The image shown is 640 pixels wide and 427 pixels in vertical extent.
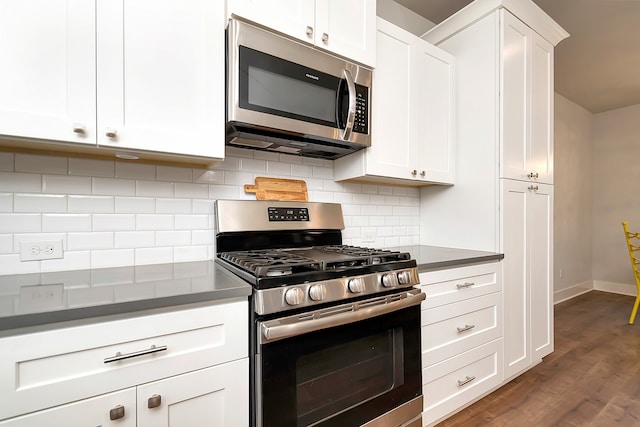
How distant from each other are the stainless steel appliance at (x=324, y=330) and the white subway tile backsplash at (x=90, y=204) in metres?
0.45

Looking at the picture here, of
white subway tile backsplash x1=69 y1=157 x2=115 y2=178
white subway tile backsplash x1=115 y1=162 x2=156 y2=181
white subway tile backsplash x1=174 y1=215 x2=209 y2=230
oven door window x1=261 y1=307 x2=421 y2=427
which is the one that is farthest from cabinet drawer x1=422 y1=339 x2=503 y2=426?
white subway tile backsplash x1=69 y1=157 x2=115 y2=178

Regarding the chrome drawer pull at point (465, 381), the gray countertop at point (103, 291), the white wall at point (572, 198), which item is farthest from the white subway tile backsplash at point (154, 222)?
the white wall at point (572, 198)

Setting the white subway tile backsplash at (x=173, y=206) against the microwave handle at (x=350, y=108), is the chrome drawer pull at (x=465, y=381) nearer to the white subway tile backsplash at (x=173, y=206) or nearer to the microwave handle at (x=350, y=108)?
the microwave handle at (x=350, y=108)

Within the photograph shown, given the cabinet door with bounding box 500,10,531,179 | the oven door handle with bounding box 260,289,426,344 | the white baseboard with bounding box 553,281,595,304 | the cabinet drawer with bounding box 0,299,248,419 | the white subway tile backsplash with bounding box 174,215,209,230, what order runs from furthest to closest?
1. the white baseboard with bounding box 553,281,595,304
2. the cabinet door with bounding box 500,10,531,179
3. the white subway tile backsplash with bounding box 174,215,209,230
4. the oven door handle with bounding box 260,289,426,344
5. the cabinet drawer with bounding box 0,299,248,419

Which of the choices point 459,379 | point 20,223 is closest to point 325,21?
Answer: point 20,223

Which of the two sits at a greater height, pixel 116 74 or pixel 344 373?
pixel 116 74

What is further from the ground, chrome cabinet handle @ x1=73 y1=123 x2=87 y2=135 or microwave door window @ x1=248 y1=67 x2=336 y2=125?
microwave door window @ x1=248 y1=67 x2=336 y2=125

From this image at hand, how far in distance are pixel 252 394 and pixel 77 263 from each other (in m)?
0.91

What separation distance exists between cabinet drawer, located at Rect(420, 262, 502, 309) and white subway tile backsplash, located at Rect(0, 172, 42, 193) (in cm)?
174

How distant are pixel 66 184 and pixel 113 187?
0.53 ft

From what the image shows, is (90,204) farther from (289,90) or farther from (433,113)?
(433,113)

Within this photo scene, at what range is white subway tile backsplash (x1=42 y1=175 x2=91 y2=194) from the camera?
1219 millimetres

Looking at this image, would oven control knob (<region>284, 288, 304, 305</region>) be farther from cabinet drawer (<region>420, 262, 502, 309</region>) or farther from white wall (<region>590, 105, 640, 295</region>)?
white wall (<region>590, 105, 640, 295</region>)

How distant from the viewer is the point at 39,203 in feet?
3.94
